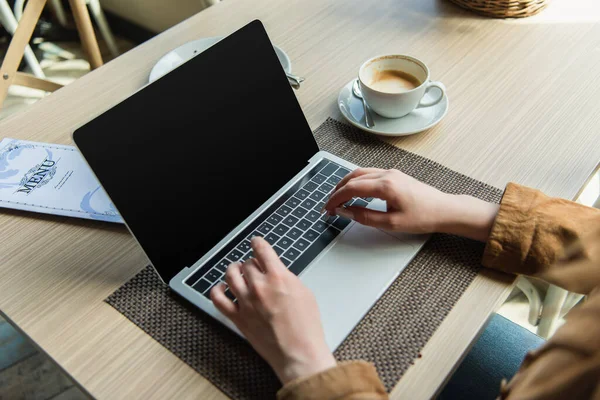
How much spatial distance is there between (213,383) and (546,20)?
0.97 meters

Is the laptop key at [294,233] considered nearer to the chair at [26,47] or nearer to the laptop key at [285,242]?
the laptop key at [285,242]

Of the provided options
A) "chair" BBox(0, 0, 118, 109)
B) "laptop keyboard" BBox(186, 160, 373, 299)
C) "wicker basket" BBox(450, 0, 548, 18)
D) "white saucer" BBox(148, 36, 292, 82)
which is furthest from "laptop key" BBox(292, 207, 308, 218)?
"chair" BBox(0, 0, 118, 109)

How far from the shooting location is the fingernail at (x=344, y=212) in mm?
688

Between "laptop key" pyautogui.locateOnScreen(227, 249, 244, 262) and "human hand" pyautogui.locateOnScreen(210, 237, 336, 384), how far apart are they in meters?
0.04

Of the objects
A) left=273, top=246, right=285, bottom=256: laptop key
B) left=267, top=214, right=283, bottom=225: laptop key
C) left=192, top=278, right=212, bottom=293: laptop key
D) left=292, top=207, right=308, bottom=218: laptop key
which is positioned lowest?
left=292, top=207, right=308, bottom=218: laptop key

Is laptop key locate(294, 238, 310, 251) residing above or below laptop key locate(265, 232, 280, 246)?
below

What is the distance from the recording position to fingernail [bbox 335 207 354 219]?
69 centimetres

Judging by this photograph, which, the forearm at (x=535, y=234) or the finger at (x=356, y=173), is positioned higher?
the finger at (x=356, y=173)

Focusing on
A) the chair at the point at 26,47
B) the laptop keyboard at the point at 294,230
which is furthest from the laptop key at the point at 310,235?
the chair at the point at 26,47

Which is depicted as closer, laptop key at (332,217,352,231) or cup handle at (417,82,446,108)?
laptop key at (332,217,352,231)

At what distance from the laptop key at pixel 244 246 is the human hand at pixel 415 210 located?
0.12 metres

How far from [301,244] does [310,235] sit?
2 centimetres

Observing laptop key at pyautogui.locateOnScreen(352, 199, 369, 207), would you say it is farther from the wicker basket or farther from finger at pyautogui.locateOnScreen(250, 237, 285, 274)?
the wicker basket

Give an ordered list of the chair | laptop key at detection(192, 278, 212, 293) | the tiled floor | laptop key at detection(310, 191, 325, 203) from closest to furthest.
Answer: laptop key at detection(192, 278, 212, 293) → laptop key at detection(310, 191, 325, 203) → the chair → the tiled floor
